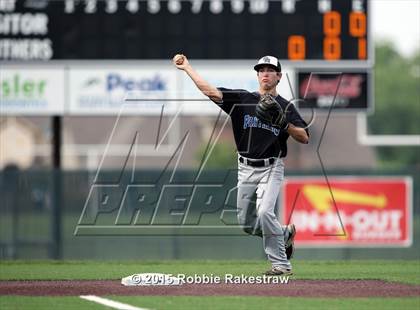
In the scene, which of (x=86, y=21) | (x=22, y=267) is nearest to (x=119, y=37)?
(x=86, y=21)

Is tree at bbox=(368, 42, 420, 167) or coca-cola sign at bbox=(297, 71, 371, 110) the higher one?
coca-cola sign at bbox=(297, 71, 371, 110)

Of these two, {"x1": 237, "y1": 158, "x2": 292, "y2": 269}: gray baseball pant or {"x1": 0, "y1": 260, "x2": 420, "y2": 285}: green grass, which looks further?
{"x1": 0, "y1": 260, "x2": 420, "y2": 285}: green grass

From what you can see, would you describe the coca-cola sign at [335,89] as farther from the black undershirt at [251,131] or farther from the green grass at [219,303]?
the green grass at [219,303]

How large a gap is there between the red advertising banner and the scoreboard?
2.03 meters

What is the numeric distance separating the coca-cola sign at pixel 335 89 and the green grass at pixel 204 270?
16.0 feet

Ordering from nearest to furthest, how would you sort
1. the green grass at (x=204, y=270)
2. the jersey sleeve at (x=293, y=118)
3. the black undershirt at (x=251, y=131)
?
the jersey sleeve at (x=293, y=118), the black undershirt at (x=251, y=131), the green grass at (x=204, y=270)

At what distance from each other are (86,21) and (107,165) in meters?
37.2

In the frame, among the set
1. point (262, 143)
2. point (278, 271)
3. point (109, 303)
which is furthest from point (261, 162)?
point (109, 303)

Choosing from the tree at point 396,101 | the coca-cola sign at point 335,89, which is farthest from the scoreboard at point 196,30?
the tree at point 396,101

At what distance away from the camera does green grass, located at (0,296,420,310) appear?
8.24 metres

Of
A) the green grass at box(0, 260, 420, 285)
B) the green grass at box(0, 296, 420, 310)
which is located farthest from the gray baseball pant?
the green grass at box(0, 296, 420, 310)

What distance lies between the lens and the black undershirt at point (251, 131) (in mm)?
10258

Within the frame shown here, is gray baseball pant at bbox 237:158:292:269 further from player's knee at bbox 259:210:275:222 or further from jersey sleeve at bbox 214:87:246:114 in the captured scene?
jersey sleeve at bbox 214:87:246:114

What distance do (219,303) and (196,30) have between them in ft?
32.6
